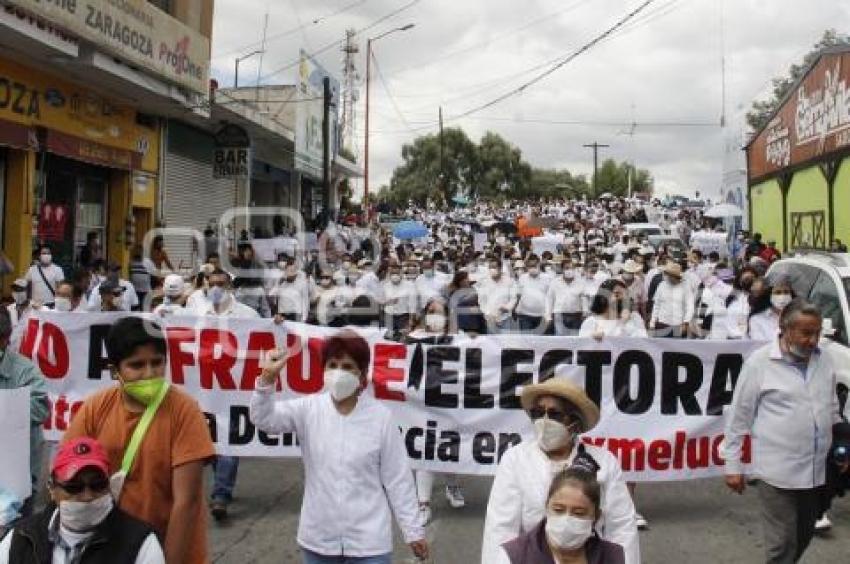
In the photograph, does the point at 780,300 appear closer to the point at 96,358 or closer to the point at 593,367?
the point at 593,367

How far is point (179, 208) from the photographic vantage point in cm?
2200

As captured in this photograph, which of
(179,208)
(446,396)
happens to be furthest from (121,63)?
(446,396)

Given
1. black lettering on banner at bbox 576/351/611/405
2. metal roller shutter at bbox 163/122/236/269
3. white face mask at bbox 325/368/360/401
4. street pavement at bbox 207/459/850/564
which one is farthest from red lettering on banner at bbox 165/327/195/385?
metal roller shutter at bbox 163/122/236/269

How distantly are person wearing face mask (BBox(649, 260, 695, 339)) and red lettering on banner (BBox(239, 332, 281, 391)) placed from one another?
6.02 meters

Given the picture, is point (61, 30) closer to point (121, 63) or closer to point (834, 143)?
point (121, 63)

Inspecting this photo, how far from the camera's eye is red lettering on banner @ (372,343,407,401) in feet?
22.6

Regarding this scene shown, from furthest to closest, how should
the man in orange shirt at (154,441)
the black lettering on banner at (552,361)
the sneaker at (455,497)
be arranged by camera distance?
the black lettering on banner at (552,361), the sneaker at (455,497), the man in orange shirt at (154,441)

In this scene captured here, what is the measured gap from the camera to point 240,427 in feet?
22.4

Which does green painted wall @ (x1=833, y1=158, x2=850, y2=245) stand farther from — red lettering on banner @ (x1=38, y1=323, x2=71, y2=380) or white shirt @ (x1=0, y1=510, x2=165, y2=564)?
white shirt @ (x1=0, y1=510, x2=165, y2=564)

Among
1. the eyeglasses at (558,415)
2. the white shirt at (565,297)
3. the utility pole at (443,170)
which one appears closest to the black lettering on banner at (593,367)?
the eyeglasses at (558,415)

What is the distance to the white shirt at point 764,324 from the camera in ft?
25.9

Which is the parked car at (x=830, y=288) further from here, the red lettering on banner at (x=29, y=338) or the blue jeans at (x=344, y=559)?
the red lettering on banner at (x=29, y=338)

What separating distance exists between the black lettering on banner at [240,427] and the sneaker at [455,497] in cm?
156

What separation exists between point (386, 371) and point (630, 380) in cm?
190
